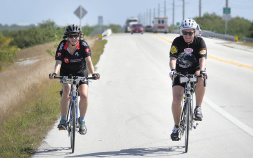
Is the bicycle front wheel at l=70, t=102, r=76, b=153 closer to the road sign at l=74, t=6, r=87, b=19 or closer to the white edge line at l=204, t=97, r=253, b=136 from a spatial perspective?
the white edge line at l=204, t=97, r=253, b=136

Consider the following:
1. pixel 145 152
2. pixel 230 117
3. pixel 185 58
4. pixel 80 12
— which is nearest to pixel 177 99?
pixel 185 58

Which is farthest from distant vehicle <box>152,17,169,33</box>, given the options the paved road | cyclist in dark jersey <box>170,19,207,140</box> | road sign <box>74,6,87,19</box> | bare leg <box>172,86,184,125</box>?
bare leg <box>172,86,184,125</box>

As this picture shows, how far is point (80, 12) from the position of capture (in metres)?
29.4

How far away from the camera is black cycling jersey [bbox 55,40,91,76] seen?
7.18 m

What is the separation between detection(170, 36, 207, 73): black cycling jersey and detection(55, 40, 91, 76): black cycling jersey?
1383 millimetres

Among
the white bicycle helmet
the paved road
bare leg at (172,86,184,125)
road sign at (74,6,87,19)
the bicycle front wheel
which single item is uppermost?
road sign at (74,6,87,19)

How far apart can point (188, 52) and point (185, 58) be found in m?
0.11

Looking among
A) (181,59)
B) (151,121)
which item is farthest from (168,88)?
(181,59)

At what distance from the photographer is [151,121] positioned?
357 inches

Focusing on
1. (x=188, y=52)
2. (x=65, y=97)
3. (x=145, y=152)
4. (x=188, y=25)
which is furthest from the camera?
(x=65, y=97)

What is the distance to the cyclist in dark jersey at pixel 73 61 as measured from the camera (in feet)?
23.3

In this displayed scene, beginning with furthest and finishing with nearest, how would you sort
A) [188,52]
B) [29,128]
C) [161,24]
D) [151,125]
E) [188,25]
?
[161,24], [151,125], [29,128], [188,52], [188,25]

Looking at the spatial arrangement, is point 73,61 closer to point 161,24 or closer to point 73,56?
point 73,56

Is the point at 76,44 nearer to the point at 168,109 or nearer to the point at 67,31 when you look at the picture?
the point at 67,31
